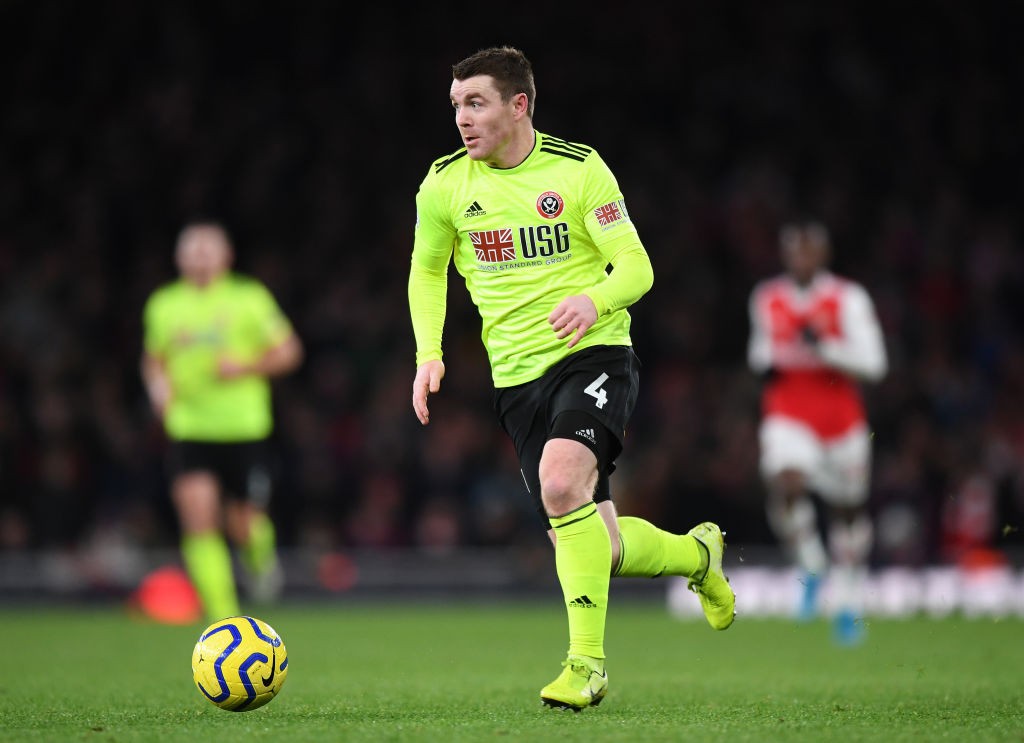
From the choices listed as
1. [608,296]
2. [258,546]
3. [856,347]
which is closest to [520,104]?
[608,296]

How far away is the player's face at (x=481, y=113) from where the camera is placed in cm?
545

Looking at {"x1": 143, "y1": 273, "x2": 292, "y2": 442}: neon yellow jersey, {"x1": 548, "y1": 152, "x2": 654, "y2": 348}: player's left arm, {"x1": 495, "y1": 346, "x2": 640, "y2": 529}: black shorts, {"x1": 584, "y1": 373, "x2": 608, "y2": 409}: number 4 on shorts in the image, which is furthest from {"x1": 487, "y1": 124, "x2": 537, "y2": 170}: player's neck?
{"x1": 143, "y1": 273, "x2": 292, "y2": 442}: neon yellow jersey

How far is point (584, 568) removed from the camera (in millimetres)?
5207

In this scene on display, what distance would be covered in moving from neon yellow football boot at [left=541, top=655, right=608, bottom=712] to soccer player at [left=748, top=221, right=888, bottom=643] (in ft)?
15.0

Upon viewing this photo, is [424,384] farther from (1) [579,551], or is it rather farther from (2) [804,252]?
(2) [804,252]

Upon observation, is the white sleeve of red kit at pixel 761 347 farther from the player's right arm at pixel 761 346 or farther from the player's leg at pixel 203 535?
the player's leg at pixel 203 535

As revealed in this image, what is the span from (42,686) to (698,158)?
1231cm

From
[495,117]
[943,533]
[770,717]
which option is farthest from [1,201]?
[770,717]

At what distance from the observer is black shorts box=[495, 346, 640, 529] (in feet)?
17.3

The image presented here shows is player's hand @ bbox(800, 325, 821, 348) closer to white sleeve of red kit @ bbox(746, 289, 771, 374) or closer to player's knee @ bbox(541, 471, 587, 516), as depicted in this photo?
white sleeve of red kit @ bbox(746, 289, 771, 374)

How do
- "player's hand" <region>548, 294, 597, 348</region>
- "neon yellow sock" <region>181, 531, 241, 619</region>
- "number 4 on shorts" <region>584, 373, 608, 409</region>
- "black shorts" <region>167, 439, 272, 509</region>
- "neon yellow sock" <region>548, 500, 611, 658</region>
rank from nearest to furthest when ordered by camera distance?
"player's hand" <region>548, 294, 597, 348</region> → "neon yellow sock" <region>548, 500, 611, 658</region> → "number 4 on shorts" <region>584, 373, 608, 409</region> → "neon yellow sock" <region>181, 531, 241, 619</region> → "black shorts" <region>167, 439, 272, 509</region>

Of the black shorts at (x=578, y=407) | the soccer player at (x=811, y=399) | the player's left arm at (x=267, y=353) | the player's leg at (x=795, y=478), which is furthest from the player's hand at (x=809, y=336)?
the black shorts at (x=578, y=407)

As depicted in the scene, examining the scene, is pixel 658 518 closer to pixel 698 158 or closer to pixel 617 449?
pixel 698 158

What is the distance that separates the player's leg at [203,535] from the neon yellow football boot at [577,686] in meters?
5.00
